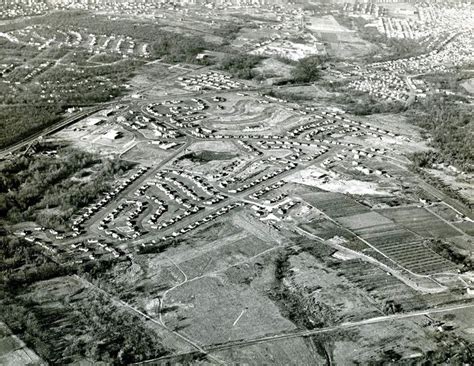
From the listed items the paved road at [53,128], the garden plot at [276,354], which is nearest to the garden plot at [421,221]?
the garden plot at [276,354]

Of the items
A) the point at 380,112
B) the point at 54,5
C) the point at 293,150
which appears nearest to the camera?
the point at 293,150

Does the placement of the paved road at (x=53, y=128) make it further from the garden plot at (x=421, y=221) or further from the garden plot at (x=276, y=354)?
the garden plot at (x=421, y=221)

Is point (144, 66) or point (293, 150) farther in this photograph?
→ point (144, 66)

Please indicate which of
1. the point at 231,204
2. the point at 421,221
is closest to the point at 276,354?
the point at 231,204

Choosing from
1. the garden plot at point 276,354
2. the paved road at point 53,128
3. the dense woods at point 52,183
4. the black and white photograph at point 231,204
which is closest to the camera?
the garden plot at point 276,354

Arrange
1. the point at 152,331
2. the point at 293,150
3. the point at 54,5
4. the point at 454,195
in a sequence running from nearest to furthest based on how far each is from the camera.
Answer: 1. the point at 152,331
2. the point at 454,195
3. the point at 293,150
4. the point at 54,5

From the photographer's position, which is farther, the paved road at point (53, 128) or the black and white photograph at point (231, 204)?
the paved road at point (53, 128)

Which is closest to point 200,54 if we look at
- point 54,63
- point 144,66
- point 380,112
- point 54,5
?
point 144,66

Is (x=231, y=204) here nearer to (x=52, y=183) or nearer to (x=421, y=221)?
(x=421, y=221)

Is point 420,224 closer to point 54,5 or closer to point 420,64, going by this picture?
point 420,64

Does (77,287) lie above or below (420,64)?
below

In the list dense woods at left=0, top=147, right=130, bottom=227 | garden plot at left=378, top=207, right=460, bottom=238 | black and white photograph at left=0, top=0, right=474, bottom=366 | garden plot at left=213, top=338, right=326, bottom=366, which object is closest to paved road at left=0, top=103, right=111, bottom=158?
black and white photograph at left=0, top=0, right=474, bottom=366
